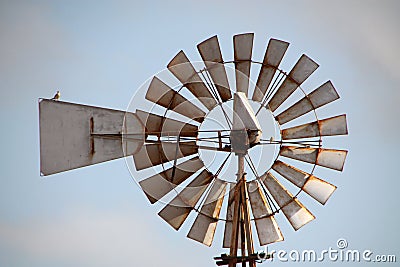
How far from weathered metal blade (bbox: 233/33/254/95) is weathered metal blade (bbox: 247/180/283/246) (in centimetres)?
121

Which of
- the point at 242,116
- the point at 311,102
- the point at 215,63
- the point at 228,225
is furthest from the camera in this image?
the point at 228,225

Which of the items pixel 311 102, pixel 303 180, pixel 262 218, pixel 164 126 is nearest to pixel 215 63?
pixel 164 126

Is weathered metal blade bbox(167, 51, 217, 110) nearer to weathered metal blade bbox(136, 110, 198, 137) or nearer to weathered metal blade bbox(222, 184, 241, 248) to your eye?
weathered metal blade bbox(136, 110, 198, 137)

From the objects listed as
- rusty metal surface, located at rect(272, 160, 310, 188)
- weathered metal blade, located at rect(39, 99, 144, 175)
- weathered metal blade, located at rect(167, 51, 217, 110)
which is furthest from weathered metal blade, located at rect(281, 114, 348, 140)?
weathered metal blade, located at rect(39, 99, 144, 175)

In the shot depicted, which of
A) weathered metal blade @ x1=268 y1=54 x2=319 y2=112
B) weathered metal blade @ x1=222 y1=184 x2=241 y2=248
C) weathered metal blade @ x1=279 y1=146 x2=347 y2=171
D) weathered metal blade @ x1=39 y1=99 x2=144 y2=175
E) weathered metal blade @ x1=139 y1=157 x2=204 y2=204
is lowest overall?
weathered metal blade @ x1=222 y1=184 x2=241 y2=248

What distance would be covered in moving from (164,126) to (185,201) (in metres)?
0.97

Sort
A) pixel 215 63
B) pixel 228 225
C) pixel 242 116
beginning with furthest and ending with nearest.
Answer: pixel 228 225
pixel 215 63
pixel 242 116

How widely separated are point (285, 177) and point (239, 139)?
862 mm

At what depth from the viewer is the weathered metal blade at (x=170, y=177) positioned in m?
11.4

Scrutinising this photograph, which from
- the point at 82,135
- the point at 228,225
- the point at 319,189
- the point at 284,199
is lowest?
the point at 228,225

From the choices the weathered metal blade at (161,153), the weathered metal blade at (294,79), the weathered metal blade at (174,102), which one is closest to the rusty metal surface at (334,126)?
the weathered metal blade at (294,79)

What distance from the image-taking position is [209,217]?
11570 millimetres

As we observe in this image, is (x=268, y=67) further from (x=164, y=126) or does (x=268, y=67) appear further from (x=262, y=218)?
(x=262, y=218)

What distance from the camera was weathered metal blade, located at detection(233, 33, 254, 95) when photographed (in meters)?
11.5
